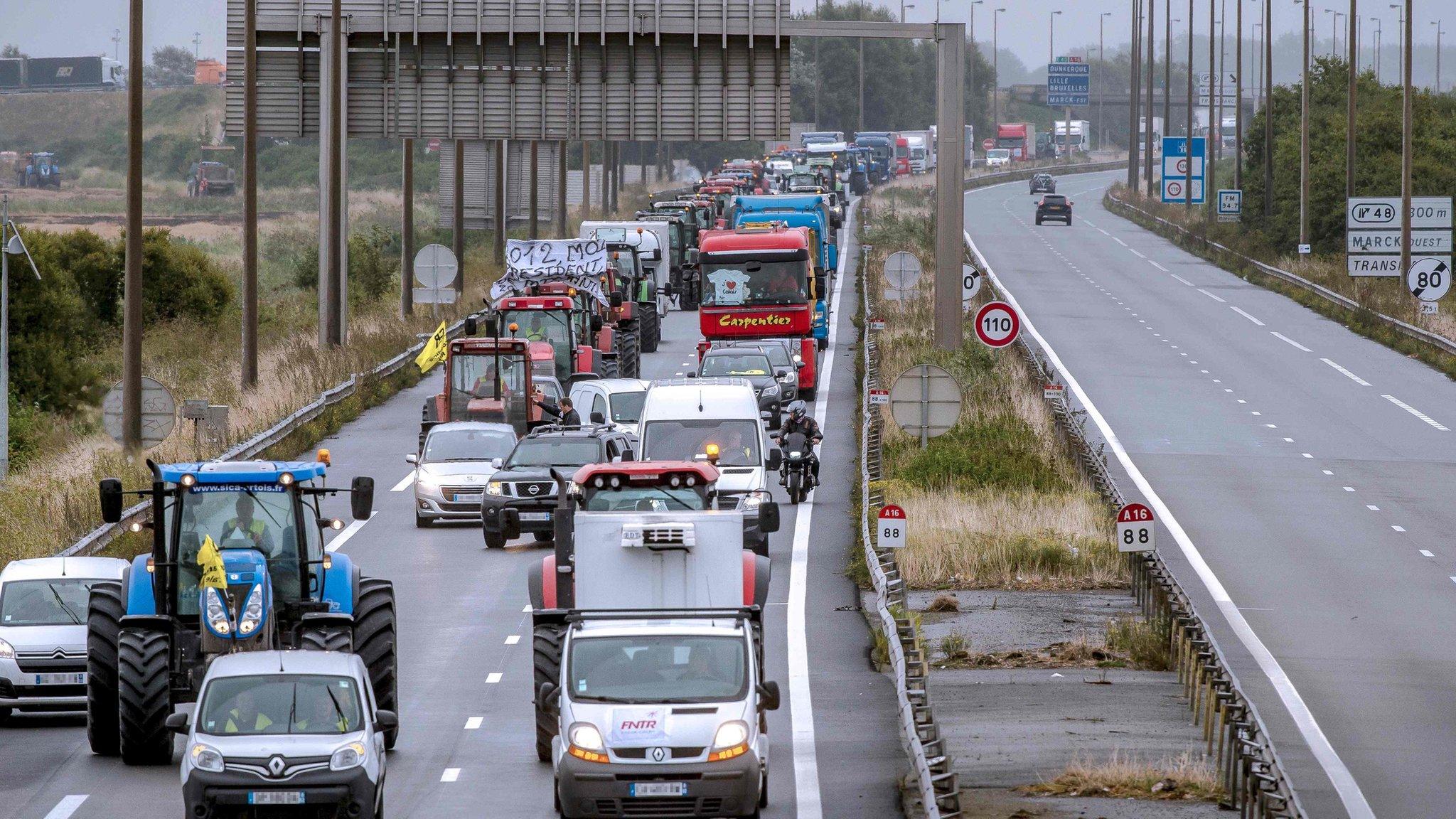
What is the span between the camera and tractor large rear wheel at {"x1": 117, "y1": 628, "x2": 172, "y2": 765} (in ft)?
54.5

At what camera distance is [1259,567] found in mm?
28609

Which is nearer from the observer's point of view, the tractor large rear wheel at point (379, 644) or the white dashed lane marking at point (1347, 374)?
the tractor large rear wheel at point (379, 644)

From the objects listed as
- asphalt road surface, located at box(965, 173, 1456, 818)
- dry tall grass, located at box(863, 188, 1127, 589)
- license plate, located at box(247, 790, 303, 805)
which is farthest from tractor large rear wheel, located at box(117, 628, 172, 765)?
dry tall grass, located at box(863, 188, 1127, 589)

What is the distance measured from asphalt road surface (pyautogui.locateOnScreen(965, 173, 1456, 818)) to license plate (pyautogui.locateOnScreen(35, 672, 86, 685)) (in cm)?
1080

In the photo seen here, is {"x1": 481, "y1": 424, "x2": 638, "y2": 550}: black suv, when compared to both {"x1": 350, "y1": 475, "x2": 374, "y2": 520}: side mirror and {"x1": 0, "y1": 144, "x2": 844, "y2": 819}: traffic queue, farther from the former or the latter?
{"x1": 350, "y1": 475, "x2": 374, "y2": 520}: side mirror

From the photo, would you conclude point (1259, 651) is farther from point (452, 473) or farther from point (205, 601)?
point (452, 473)

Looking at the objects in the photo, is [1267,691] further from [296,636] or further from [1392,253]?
[1392,253]

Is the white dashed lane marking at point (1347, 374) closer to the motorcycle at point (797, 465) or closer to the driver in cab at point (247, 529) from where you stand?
the motorcycle at point (797, 465)

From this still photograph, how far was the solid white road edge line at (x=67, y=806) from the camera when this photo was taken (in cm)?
1577

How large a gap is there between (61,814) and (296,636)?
2.22 m

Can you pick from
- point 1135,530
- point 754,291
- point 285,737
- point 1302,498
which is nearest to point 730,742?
point 285,737

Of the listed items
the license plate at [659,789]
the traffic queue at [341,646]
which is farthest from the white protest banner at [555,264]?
the license plate at [659,789]

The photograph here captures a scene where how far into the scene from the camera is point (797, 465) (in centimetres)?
3294

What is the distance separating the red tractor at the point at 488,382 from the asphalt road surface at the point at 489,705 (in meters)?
3.35
